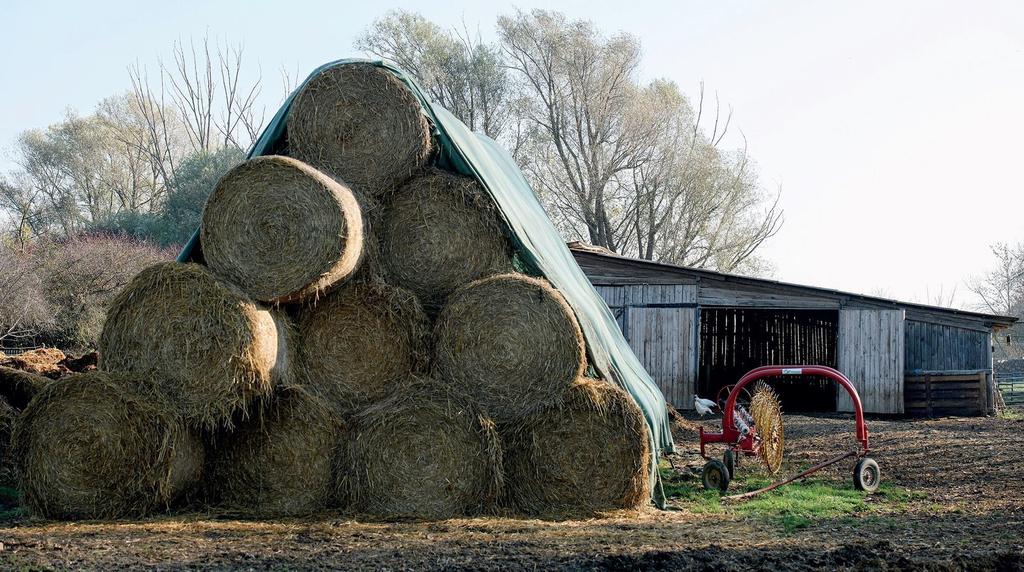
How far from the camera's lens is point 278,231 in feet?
24.4

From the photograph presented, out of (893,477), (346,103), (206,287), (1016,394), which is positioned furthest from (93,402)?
(1016,394)

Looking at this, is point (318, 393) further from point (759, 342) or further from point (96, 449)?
point (759, 342)

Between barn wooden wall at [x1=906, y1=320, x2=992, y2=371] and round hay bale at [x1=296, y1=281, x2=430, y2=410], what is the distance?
49.9ft

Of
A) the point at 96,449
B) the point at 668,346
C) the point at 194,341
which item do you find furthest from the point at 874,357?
the point at 96,449

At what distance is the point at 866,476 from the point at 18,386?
8162 millimetres

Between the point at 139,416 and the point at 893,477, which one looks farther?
the point at 893,477

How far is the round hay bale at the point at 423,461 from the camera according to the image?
735cm

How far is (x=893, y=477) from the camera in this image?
10133 mm

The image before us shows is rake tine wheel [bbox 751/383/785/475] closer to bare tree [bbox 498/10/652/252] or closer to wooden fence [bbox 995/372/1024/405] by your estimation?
wooden fence [bbox 995/372/1024/405]

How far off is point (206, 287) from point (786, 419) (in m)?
12.2

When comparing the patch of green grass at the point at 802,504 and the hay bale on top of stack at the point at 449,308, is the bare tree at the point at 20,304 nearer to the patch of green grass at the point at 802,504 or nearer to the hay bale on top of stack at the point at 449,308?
the hay bale on top of stack at the point at 449,308

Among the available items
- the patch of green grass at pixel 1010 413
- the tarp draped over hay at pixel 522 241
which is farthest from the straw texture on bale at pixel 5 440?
the patch of green grass at pixel 1010 413

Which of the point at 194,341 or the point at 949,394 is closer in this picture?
the point at 194,341

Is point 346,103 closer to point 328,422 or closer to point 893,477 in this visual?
point 328,422
